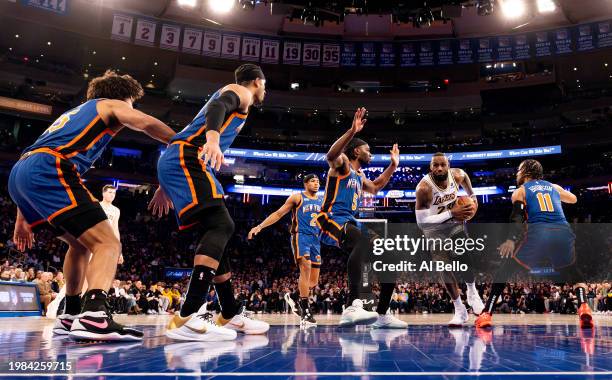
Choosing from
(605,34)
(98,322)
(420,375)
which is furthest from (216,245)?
(605,34)

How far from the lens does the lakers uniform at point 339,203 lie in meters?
5.08

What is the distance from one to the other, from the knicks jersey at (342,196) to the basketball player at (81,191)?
2261 millimetres

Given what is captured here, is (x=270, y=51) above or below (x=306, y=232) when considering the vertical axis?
above

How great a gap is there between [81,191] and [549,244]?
4547 mm

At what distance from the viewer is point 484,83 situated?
2814cm

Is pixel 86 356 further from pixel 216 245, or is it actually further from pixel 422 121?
pixel 422 121

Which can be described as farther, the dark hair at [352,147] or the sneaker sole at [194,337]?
the dark hair at [352,147]

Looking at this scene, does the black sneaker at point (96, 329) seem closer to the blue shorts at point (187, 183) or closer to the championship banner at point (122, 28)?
→ the blue shorts at point (187, 183)

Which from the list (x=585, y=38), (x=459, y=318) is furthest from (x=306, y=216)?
(x=585, y=38)

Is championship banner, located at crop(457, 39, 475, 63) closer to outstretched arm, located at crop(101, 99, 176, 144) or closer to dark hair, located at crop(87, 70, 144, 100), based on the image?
dark hair, located at crop(87, 70, 144, 100)

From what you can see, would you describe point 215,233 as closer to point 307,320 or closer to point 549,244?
point 307,320

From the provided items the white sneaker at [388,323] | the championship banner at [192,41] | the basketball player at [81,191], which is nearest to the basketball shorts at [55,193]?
the basketball player at [81,191]

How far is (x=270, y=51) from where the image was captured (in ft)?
80.4

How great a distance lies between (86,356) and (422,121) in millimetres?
30276
